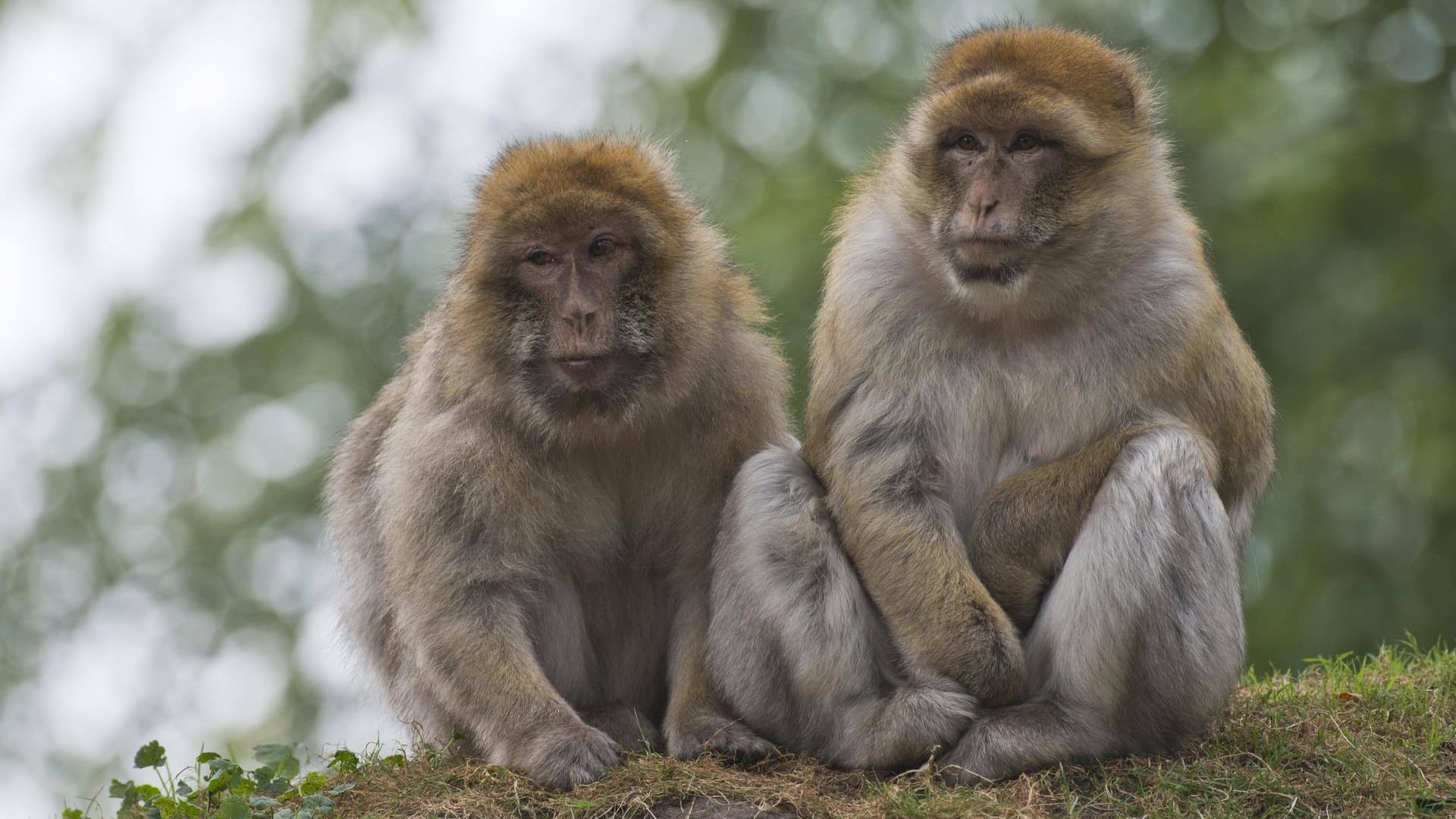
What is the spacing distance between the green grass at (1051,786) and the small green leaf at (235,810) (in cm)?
1

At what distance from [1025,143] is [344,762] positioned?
→ 3.14 metres

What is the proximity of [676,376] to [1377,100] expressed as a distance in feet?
24.2

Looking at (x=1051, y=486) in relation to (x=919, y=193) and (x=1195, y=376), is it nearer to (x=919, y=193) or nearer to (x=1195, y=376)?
(x=1195, y=376)

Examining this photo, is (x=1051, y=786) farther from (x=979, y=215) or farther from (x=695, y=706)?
(x=979, y=215)

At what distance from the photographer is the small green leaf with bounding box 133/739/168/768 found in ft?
18.0

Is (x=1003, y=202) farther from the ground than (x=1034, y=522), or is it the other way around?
(x=1003, y=202)

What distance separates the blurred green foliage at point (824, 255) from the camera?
32.3 feet

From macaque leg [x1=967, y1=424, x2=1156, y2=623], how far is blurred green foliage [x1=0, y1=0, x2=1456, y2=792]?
1.70 metres

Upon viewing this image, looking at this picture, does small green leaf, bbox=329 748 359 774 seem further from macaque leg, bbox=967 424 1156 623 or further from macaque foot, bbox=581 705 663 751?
macaque leg, bbox=967 424 1156 623

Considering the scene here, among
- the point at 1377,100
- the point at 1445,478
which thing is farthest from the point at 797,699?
the point at 1377,100

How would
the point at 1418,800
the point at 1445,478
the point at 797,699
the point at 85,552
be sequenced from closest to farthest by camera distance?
1. the point at 1418,800
2. the point at 797,699
3. the point at 1445,478
4. the point at 85,552

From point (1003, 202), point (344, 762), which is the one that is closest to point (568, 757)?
point (344, 762)

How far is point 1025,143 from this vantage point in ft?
15.7

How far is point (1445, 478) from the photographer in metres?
9.66
